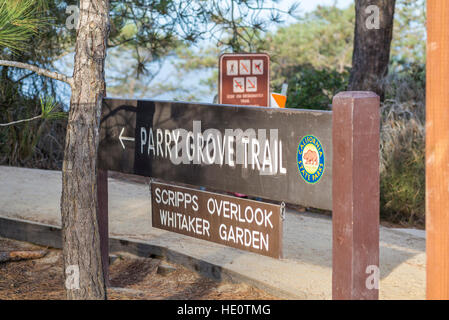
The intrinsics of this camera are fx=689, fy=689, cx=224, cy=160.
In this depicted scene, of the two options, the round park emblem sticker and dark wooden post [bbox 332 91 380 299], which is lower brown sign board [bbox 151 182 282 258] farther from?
dark wooden post [bbox 332 91 380 299]

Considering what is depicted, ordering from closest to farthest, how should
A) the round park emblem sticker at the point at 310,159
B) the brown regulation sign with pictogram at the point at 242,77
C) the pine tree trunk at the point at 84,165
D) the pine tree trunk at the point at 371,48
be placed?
the round park emblem sticker at the point at 310,159, the pine tree trunk at the point at 84,165, the brown regulation sign with pictogram at the point at 242,77, the pine tree trunk at the point at 371,48

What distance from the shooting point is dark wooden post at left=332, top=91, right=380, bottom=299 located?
2875 millimetres

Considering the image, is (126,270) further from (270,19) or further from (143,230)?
(270,19)

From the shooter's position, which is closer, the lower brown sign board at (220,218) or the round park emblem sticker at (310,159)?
the round park emblem sticker at (310,159)

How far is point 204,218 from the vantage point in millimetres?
3953

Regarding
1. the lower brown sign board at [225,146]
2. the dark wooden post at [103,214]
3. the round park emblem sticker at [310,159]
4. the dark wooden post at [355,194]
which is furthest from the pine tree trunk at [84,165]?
the dark wooden post at [355,194]

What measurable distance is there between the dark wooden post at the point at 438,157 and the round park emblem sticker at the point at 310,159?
47cm

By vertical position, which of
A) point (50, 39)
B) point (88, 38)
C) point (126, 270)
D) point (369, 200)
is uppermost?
point (50, 39)

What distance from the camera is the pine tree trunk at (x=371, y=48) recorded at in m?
11.0

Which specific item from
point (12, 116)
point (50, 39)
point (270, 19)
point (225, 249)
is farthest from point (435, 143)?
point (12, 116)

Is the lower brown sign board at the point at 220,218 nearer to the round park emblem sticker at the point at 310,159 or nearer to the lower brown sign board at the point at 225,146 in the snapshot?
the lower brown sign board at the point at 225,146

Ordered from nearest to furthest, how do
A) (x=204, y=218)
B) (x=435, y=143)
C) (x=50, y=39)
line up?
1. (x=435, y=143)
2. (x=204, y=218)
3. (x=50, y=39)

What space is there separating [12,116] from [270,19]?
494 cm

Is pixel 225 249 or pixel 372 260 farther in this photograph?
pixel 225 249
